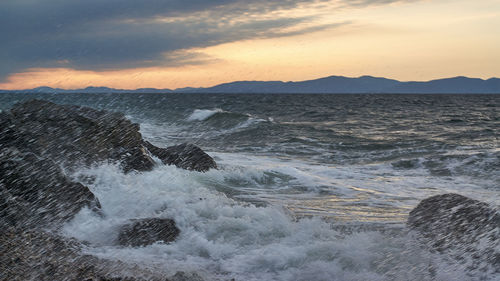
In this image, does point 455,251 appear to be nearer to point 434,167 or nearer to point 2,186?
point 2,186

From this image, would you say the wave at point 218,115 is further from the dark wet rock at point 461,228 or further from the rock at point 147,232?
the rock at point 147,232

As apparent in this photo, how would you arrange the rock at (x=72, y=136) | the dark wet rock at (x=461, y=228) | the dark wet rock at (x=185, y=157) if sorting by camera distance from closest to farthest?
the dark wet rock at (x=461, y=228) → the rock at (x=72, y=136) → the dark wet rock at (x=185, y=157)

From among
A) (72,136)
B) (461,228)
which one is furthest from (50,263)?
(461,228)

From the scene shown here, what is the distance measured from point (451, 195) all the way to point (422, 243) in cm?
121

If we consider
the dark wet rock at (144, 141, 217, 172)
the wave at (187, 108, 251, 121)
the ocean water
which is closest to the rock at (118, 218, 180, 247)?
the ocean water

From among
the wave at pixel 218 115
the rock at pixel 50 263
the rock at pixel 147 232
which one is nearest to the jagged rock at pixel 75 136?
the rock at pixel 147 232

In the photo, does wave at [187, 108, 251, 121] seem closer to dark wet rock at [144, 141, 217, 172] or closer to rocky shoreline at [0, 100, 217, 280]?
dark wet rock at [144, 141, 217, 172]

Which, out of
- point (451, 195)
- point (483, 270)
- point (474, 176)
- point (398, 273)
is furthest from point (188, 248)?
point (474, 176)

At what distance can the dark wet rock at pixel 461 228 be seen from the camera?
175 inches

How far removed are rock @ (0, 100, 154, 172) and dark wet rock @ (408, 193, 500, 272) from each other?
191 inches

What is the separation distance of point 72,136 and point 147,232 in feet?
11.3

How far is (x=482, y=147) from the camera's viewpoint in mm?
14258

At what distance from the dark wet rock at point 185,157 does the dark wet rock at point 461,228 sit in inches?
182

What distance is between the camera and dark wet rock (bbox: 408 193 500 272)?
14.6 feet
